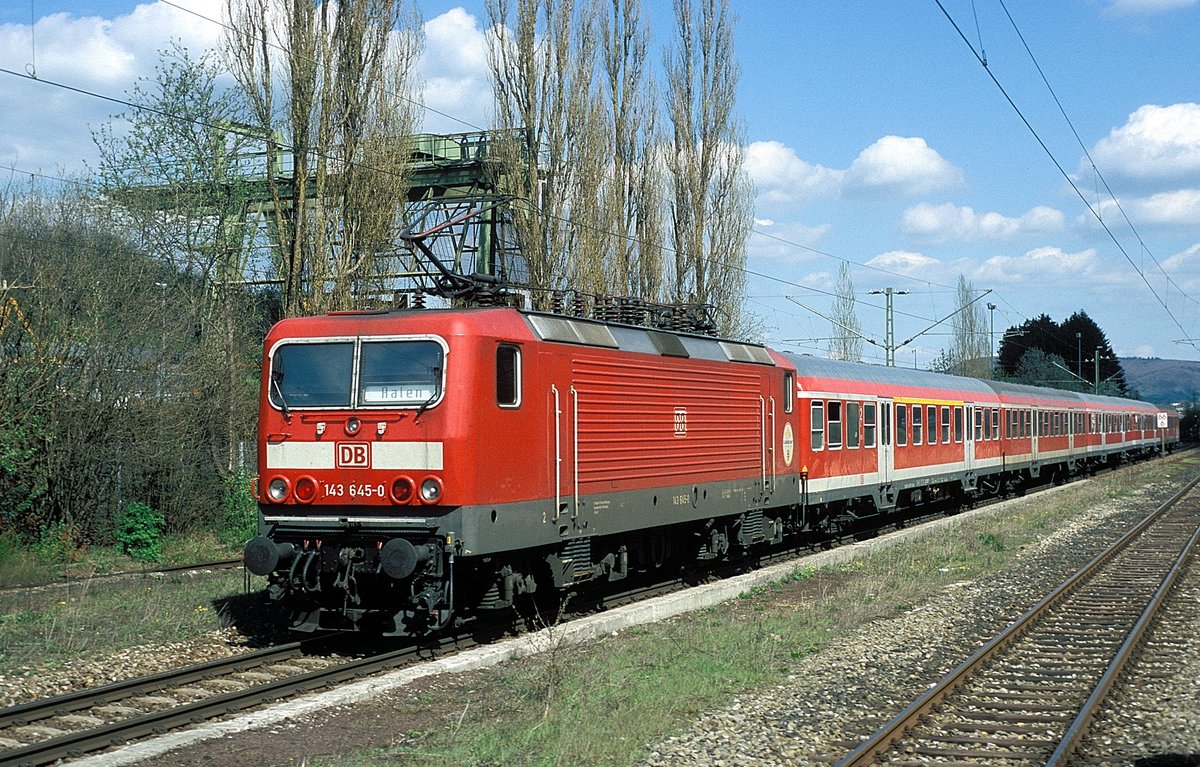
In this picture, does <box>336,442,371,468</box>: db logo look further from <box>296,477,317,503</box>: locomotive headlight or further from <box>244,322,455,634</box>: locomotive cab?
<box>296,477,317,503</box>: locomotive headlight

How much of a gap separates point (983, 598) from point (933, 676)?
540cm

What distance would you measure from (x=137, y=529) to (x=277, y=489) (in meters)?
9.53

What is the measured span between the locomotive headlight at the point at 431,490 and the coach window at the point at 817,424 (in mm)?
11200

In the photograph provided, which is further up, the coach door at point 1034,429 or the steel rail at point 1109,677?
the coach door at point 1034,429

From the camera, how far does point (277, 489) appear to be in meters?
12.1

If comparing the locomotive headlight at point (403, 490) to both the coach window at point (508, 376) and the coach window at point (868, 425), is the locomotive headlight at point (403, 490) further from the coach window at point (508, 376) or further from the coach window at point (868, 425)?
the coach window at point (868, 425)

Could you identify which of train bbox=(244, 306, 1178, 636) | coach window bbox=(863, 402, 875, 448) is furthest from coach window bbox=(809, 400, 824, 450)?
train bbox=(244, 306, 1178, 636)

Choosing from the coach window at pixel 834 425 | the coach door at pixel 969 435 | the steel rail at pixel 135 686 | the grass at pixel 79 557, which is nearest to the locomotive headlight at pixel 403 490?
the steel rail at pixel 135 686

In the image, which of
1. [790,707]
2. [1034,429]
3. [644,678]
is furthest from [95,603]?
[1034,429]

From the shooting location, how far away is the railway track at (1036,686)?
8539mm

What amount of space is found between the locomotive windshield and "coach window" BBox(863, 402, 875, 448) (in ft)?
47.3

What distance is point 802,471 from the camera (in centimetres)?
2084

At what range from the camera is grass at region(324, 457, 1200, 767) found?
8.30 m

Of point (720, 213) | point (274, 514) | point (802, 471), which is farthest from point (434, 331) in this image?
point (720, 213)
